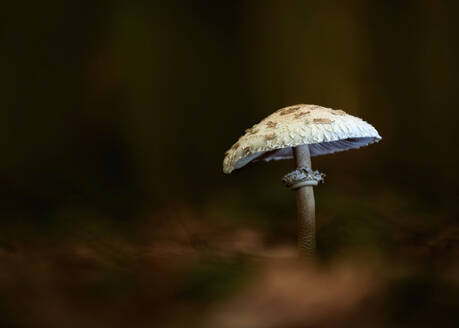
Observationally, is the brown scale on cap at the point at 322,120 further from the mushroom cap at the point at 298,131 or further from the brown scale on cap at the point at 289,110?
the brown scale on cap at the point at 289,110

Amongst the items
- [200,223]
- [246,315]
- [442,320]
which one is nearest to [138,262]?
[246,315]

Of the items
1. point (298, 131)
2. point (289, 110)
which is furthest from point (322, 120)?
point (289, 110)

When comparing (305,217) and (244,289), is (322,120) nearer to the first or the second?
(305,217)

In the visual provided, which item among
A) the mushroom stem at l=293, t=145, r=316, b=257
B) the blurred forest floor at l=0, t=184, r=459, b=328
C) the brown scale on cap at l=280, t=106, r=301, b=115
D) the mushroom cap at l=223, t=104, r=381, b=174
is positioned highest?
the brown scale on cap at l=280, t=106, r=301, b=115

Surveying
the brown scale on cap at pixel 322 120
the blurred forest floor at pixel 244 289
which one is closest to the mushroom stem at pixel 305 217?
the brown scale on cap at pixel 322 120

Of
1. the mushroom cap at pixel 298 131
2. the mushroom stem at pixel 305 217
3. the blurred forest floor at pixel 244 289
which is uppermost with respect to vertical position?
the mushroom cap at pixel 298 131

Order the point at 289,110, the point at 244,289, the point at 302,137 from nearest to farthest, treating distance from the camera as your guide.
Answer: the point at 244,289
the point at 302,137
the point at 289,110

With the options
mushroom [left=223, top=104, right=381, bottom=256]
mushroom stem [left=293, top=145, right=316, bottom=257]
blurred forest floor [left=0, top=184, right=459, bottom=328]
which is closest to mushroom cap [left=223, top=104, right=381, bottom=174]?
mushroom [left=223, top=104, right=381, bottom=256]

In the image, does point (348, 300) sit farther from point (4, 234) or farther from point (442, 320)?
A: point (4, 234)

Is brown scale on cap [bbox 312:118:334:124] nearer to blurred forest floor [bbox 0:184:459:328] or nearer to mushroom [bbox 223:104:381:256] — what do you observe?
mushroom [bbox 223:104:381:256]
